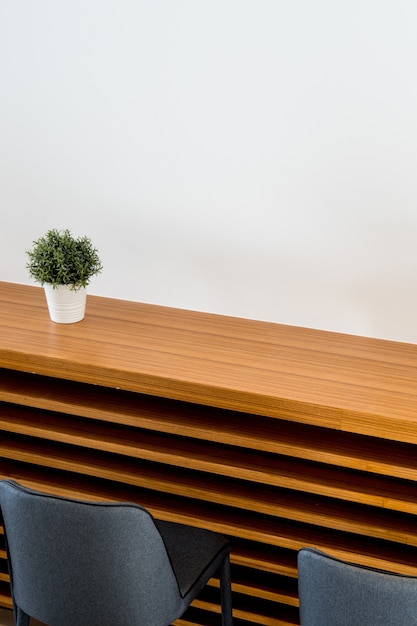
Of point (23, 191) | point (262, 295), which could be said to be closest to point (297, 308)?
point (262, 295)

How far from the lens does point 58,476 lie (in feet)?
8.09

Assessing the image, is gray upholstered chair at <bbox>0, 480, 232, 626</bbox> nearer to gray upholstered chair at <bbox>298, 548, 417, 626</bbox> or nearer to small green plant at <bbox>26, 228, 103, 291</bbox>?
gray upholstered chair at <bbox>298, 548, 417, 626</bbox>

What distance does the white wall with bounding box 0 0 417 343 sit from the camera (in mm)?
2287

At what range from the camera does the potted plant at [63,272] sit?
241 cm

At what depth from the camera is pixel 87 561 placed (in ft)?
5.73

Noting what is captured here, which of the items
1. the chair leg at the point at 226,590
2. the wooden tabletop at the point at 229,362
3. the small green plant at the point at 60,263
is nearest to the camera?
the wooden tabletop at the point at 229,362

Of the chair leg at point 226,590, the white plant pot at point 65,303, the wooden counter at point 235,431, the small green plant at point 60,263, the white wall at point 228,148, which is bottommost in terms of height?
the chair leg at point 226,590

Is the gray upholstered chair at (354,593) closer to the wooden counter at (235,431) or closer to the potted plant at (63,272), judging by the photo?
the wooden counter at (235,431)

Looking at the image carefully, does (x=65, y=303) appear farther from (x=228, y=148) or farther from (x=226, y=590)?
(x=226, y=590)

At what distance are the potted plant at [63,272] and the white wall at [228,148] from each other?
316 mm

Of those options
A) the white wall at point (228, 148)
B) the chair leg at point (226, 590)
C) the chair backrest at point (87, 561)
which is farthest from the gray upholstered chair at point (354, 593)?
the white wall at point (228, 148)

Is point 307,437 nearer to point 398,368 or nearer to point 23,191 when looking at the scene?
point 398,368

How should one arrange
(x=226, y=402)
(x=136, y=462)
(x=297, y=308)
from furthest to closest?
(x=297, y=308), (x=136, y=462), (x=226, y=402)

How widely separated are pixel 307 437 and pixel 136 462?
558mm
